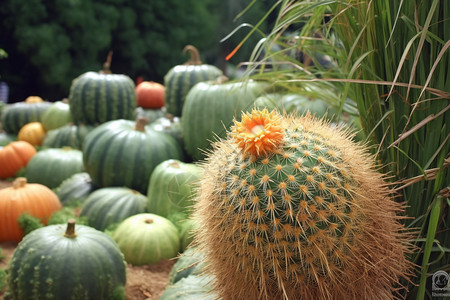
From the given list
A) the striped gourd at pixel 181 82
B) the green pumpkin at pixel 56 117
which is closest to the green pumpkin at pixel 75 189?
the striped gourd at pixel 181 82

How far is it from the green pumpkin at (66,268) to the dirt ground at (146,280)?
0.14 metres

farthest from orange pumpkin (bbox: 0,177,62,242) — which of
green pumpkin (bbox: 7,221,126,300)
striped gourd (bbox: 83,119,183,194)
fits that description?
green pumpkin (bbox: 7,221,126,300)

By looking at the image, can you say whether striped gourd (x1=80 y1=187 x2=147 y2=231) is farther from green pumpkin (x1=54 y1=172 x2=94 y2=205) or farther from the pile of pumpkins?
green pumpkin (x1=54 y1=172 x2=94 y2=205)

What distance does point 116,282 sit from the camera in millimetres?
2434

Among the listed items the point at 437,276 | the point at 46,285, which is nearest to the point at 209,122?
the point at 46,285

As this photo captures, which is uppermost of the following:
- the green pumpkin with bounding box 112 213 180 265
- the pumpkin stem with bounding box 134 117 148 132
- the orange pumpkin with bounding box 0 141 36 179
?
the pumpkin stem with bounding box 134 117 148 132

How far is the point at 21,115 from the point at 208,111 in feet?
11.3

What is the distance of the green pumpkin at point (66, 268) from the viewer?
228 cm

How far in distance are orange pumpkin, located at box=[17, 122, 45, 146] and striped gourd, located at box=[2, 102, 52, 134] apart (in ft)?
1.63

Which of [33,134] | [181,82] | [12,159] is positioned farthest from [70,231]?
[33,134]

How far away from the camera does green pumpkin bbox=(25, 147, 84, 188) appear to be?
162 inches

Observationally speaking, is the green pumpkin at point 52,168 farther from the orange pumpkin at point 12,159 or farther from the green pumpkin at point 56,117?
the green pumpkin at point 56,117

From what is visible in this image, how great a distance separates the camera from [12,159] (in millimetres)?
4695

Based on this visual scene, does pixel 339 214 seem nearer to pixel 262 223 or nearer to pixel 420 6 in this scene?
pixel 262 223
